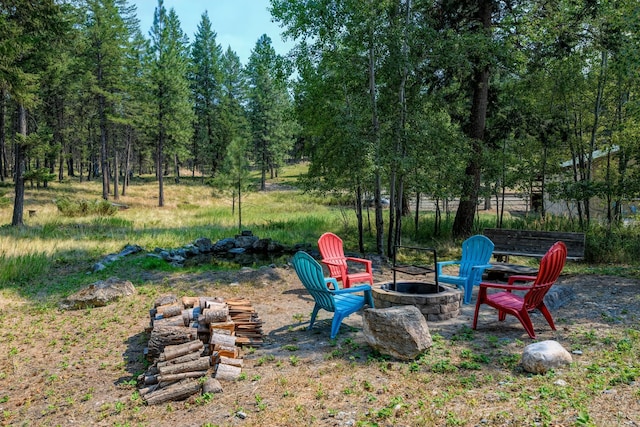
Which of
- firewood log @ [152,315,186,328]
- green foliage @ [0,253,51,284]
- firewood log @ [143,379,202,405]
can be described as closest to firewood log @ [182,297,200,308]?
firewood log @ [152,315,186,328]

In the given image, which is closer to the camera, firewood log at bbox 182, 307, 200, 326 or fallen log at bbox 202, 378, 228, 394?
fallen log at bbox 202, 378, 228, 394

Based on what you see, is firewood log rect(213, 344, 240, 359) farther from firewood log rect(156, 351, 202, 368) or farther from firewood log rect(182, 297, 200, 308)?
firewood log rect(182, 297, 200, 308)

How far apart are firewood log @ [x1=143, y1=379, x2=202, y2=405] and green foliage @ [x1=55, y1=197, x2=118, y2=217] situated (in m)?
17.1

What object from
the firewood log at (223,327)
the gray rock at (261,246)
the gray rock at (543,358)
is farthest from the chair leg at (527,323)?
the gray rock at (261,246)

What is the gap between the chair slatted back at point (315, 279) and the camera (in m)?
4.74

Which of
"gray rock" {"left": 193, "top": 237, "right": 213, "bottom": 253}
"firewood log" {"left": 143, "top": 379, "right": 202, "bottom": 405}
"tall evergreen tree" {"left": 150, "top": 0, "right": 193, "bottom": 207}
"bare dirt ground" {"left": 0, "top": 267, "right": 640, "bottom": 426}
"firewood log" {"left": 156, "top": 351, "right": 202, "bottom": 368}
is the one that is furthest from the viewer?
"tall evergreen tree" {"left": 150, "top": 0, "right": 193, "bottom": 207}

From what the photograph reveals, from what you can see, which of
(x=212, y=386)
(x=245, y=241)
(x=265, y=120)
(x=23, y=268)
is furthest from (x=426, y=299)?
(x=265, y=120)

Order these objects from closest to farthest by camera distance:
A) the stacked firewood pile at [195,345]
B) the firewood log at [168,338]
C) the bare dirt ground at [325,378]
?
the bare dirt ground at [325,378]
the stacked firewood pile at [195,345]
the firewood log at [168,338]

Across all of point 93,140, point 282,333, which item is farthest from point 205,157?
point 282,333

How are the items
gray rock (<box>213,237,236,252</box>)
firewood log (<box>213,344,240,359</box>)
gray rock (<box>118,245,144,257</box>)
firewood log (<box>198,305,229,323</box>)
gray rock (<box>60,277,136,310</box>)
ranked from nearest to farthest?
firewood log (<box>213,344,240,359</box>) < firewood log (<box>198,305,229,323</box>) < gray rock (<box>60,277,136,310</box>) < gray rock (<box>118,245,144,257</box>) < gray rock (<box>213,237,236,252</box>)

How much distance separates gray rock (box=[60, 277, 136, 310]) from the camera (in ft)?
21.6

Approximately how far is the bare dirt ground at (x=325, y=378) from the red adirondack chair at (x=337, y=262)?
75 cm

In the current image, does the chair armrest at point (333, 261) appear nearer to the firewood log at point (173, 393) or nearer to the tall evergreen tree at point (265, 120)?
the firewood log at point (173, 393)

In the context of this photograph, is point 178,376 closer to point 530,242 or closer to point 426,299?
point 426,299
